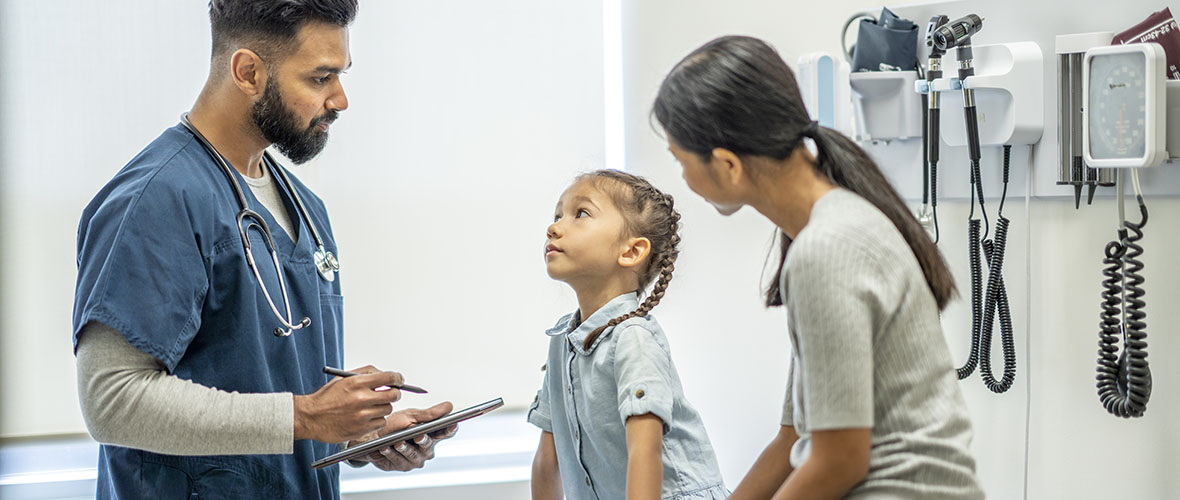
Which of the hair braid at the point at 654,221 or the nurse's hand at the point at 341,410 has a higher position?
the hair braid at the point at 654,221

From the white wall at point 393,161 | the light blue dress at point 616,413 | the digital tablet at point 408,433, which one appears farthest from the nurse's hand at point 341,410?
the white wall at point 393,161

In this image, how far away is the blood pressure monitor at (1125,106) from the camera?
1.27 meters

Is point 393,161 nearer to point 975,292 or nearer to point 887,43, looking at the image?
point 887,43

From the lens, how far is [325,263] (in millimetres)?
1481

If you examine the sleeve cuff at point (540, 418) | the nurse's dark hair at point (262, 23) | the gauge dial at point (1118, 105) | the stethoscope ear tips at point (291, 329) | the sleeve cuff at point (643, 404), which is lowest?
the sleeve cuff at point (540, 418)

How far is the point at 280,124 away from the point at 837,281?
2.95 ft

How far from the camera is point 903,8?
5.35ft

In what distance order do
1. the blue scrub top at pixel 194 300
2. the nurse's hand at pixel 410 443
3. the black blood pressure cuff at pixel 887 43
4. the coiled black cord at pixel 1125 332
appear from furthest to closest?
the black blood pressure cuff at pixel 887 43
the nurse's hand at pixel 410 443
the coiled black cord at pixel 1125 332
the blue scrub top at pixel 194 300

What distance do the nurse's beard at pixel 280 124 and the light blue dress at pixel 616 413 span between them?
49cm

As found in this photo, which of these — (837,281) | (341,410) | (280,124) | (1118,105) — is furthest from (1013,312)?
(280,124)

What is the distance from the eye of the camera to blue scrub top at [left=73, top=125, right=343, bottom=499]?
119cm

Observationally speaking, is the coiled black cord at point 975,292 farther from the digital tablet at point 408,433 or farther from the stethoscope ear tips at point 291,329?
the stethoscope ear tips at point 291,329

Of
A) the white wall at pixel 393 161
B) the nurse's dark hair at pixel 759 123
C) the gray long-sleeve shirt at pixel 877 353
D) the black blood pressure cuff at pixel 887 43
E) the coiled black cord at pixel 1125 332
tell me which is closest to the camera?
the gray long-sleeve shirt at pixel 877 353

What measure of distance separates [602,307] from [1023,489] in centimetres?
73
